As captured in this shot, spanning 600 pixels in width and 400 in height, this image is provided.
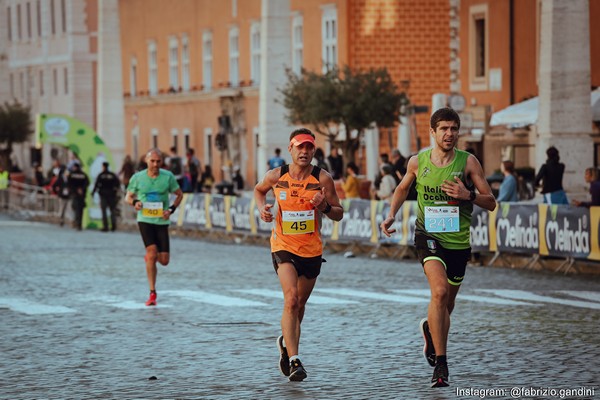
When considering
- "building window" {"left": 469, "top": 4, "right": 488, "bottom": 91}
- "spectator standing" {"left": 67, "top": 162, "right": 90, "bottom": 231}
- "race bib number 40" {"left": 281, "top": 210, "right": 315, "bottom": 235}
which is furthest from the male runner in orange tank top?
"building window" {"left": 469, "top": 4, "right": 488, "bottom": 91}

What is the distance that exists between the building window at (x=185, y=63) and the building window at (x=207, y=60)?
2.18 meters

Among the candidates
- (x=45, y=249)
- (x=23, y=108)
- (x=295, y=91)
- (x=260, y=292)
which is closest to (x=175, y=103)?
(x=23, y=108)

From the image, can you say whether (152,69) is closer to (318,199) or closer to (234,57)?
(234,57)

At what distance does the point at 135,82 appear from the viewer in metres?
76.4

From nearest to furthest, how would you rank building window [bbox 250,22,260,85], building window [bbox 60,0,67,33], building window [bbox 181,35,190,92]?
building window [bbox 250,22,260,85] < building window [bbox 181,35,190,92] < building window [bbox 60,0,67,33]

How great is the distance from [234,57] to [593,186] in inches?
1538

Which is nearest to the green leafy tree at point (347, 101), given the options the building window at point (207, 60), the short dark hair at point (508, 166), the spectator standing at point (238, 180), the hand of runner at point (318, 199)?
the spectator standing at point (238, 180)

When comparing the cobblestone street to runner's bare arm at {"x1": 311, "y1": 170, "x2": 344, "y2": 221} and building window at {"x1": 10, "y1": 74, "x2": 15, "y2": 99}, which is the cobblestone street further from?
building window at {"x1": 10, "y1": 74, "x2": 15, "y2": 99}

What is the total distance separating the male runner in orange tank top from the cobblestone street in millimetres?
750

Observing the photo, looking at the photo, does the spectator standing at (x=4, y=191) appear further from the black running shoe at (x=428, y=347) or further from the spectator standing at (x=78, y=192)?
the black running shoe at (x=428, y=347)

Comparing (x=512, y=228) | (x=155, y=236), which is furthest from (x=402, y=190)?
(x=512, y=228)

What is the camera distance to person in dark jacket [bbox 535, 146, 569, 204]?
2734 cm

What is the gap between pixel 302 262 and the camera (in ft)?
43.5

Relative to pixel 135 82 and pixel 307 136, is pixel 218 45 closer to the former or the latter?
pixel 135 82
